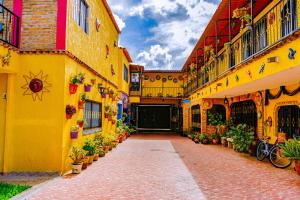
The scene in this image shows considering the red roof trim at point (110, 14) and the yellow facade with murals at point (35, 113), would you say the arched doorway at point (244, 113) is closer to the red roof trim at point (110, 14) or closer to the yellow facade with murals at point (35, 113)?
the red roof trim at point (110, 14)

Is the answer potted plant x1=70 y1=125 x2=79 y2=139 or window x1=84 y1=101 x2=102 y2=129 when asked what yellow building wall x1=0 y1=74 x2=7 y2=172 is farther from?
window x1=84 y1=101 x2=102 y2=129

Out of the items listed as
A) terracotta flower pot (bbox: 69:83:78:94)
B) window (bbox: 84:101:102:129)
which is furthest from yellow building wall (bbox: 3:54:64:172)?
window (bbox: 84:101:102:129)

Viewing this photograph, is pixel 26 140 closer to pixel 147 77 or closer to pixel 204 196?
pixel 204 196

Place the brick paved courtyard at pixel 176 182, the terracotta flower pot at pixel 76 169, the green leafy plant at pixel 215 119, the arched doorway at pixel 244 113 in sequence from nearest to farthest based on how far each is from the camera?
1. the brick paved courtyard at pixel 176 182
2. the terracotta flower pot at pixel 76 169
3. the arched doorway at pixel 244 113
4. the green leafy plant at pixel 215 119

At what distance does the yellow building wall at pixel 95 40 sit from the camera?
865 cm

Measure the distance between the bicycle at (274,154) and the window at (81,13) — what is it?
27.9 ft

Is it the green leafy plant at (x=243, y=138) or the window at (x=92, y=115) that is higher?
the window at (x=92, y=115)

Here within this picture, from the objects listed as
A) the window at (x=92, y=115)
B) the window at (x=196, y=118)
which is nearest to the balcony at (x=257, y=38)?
the window at (x=196, y=118)

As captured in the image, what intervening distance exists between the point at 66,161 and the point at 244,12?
783 centimetres

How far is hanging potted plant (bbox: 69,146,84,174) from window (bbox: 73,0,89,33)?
4.60 m

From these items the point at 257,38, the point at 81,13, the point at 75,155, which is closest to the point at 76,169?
the point at 75,155

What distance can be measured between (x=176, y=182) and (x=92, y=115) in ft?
19.6

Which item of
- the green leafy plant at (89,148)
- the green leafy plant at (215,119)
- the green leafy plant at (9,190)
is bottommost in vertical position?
Answer: the green leafy plant at (9,190)

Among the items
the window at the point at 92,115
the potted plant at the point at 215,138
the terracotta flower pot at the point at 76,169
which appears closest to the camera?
the terracotta flower pot at the point at 76,169
